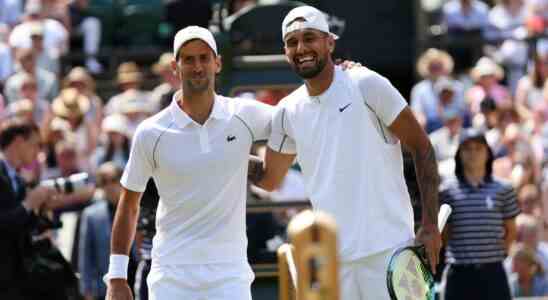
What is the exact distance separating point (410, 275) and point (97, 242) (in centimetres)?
478

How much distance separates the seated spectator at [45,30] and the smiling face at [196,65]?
29.1 ft

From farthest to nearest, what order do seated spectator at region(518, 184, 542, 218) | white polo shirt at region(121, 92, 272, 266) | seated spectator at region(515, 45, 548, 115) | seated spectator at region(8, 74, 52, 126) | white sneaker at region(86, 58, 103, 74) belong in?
white sneaker at region(86, 58, 103, 74) < seated spectator at region(515, 45, 548, 115) < seated spectator at region(8, 74, 52, 126) < seated spectator at region(518, 184, 542, 218) < white polo shirt at region(121, 92, 272, 266)

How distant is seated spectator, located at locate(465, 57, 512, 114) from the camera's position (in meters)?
15.3

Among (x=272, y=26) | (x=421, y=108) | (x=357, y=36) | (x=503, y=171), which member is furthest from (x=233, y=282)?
(x=357, y=36)

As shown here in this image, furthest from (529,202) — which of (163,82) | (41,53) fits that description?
(41,53)

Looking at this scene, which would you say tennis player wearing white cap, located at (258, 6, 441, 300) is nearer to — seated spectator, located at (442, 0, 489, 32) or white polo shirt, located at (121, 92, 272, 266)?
white polo shirt, located at (121, 92, 272, 266)

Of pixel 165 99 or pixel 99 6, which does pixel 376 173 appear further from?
pixel 99 6

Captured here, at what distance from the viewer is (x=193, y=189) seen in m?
7.32

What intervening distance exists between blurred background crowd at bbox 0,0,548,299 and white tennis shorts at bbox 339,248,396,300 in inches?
81.2

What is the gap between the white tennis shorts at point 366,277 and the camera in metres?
7.20

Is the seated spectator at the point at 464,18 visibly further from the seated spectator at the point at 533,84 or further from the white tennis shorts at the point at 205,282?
the white tennis shorts at the point at 205,282

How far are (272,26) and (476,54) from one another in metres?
6.59

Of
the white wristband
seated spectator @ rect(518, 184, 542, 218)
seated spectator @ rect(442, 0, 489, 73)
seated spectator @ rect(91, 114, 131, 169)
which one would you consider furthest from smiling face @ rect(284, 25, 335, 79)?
seated spectator @ rect(442, 0, 489, 73)

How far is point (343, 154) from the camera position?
7.22m
